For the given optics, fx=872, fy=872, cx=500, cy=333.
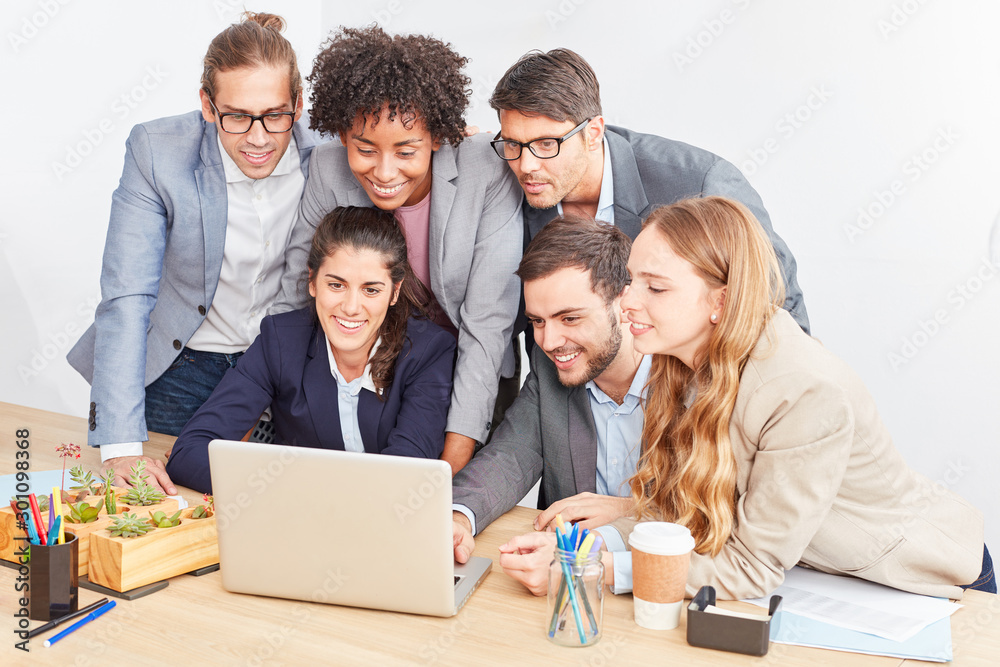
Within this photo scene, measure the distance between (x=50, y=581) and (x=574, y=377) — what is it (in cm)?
109

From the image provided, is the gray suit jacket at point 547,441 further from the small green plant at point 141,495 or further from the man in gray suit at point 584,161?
the small green plant at point 141,495

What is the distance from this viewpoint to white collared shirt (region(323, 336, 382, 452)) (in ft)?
7.10

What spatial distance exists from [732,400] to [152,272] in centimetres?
145

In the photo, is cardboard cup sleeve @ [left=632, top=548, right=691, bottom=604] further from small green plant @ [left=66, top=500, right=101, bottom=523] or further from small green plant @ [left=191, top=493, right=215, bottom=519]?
small green plant @ [left=66, top=500, right=101, bottom=523]

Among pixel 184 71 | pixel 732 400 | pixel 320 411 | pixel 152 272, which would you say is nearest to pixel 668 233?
pixel 732 400

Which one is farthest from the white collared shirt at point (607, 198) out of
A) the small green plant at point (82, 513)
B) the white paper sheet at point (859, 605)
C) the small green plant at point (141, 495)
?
the small green plant at point (82, 513)

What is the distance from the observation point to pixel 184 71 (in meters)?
3.98

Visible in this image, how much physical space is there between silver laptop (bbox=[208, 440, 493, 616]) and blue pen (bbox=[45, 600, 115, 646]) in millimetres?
186

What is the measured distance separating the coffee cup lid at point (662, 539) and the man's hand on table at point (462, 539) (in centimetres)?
35

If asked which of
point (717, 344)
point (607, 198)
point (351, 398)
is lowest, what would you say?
point (351, 398)

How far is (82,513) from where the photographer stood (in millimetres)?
1510

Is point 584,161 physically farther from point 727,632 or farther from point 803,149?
point 803,149

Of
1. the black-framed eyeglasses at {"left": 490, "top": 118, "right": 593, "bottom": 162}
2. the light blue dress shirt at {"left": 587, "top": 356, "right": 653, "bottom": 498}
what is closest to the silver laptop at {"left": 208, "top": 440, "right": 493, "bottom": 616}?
the light blue dress shirt at {"left": 587, "top": 356, "right": 653, "bottom": 498}

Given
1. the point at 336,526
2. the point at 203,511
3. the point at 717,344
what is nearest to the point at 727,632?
the point at 717,344
